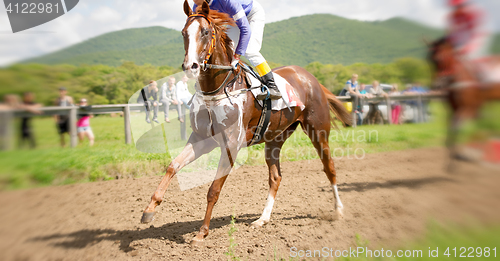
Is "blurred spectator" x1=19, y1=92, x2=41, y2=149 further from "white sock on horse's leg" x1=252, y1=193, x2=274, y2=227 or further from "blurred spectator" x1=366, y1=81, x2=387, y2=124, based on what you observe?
"blurred spectator" x1=366, y1=81, x2=387, y2=124

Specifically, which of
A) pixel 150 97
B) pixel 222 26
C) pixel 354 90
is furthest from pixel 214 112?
pixel 354 90

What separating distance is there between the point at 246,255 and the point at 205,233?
0.57m

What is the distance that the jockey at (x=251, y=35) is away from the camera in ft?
11.7

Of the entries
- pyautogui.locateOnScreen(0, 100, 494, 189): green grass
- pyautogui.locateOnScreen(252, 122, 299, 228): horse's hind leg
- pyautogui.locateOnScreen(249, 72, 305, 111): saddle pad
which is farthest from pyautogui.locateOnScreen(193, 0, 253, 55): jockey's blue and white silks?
pyautogui.locateOnScreen(0, 100, 494, 189): green grass

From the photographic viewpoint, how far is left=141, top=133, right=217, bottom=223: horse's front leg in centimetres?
319

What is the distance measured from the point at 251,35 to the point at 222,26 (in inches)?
24.6

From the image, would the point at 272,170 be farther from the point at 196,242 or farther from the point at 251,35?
the point at 251,35

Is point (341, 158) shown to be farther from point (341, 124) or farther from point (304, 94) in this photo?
point (304, 94)

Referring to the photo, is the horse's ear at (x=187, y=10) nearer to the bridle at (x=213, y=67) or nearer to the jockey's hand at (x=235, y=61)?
the bridle at (x=213, y=67)

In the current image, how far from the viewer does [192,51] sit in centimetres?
→ 296

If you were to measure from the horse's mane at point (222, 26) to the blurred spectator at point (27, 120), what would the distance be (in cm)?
211

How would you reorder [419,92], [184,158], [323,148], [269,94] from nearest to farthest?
[419,92] < [184,158] < [269,94] < [323,148]

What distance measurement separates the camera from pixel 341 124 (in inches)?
237

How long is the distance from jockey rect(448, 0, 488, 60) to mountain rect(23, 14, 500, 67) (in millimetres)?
40
